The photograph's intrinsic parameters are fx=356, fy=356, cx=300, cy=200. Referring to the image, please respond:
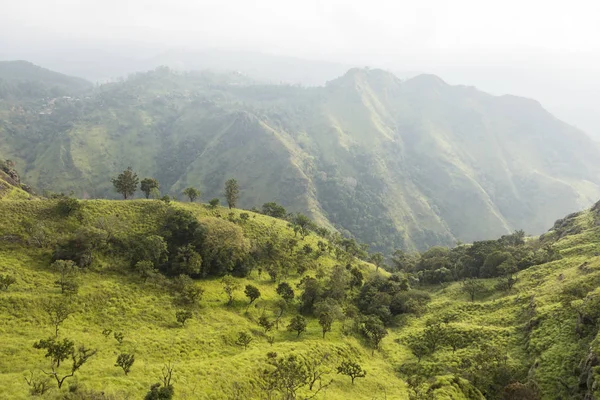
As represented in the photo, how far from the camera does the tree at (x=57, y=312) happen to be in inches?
2328

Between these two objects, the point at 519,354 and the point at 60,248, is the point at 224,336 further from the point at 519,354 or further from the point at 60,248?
the point at 519,354

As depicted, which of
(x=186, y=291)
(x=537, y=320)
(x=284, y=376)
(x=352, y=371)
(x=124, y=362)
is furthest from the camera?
(x=186, y=291)

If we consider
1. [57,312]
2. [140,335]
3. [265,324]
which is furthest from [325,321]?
[57,312]

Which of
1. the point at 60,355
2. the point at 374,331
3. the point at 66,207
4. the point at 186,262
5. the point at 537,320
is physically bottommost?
the point at 374,331

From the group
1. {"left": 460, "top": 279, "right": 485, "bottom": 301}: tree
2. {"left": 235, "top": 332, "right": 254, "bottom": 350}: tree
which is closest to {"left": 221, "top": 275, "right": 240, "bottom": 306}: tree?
{"left": 235, "top": 332, "right": 254, "bottom": 350}: tree

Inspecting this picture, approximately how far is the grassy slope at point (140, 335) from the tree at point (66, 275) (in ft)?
5.70

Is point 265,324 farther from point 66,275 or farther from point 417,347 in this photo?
point 66,275

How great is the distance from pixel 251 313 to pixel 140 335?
2601 cm

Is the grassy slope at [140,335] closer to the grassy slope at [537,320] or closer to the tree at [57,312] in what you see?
the tree at [57,312]

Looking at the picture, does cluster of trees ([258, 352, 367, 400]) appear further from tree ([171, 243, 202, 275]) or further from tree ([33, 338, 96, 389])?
tree ([171, 243, 202, 275])

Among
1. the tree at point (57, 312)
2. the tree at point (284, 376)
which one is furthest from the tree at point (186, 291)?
the tree at point (284, 376)

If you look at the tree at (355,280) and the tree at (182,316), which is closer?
the tree at (182,316)

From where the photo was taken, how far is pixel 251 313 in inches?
3285

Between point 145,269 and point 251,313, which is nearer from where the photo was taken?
point 251,313
